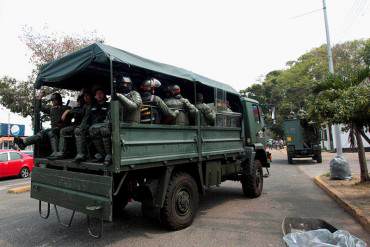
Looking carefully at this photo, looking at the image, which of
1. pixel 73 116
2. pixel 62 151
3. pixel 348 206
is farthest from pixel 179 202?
pixel 348 206

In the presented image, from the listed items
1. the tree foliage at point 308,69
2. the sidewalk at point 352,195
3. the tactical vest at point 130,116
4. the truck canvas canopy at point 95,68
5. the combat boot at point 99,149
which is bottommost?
the sidewalk at point 352,195

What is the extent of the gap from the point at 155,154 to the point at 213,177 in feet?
6.36

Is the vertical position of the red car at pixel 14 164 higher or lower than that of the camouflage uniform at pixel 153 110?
lower

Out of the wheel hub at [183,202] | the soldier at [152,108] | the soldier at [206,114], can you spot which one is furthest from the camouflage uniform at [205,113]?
the wheel hub at [183,202]

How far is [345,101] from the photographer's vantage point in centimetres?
610

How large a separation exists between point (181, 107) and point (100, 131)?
6.07 ft

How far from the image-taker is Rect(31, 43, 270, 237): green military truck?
4.15 meters

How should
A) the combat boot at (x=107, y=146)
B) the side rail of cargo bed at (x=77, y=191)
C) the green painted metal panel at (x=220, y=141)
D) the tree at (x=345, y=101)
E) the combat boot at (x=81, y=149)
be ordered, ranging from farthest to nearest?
Answer: the tree at (x=345, y=101)
the green painted metal panel at (x=220, y=141)
the combat boot at (x=81, y=149)
the combat boot at (x=107, y=146)
the side rail of cargo bed at (x=77, y=191)

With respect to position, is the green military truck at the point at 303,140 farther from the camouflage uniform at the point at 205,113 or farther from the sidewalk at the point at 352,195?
the camouflage uniform at the point at 205,113

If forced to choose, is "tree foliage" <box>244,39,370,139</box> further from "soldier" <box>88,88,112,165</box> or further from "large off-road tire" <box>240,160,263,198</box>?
"soldier" <box>88,88,112,165</box>

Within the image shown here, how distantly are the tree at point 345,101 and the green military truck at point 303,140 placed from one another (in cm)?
966

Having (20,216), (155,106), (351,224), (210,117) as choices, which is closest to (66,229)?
(20,216)

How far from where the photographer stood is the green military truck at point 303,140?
17.4 metres

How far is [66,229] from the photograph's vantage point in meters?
5.29
